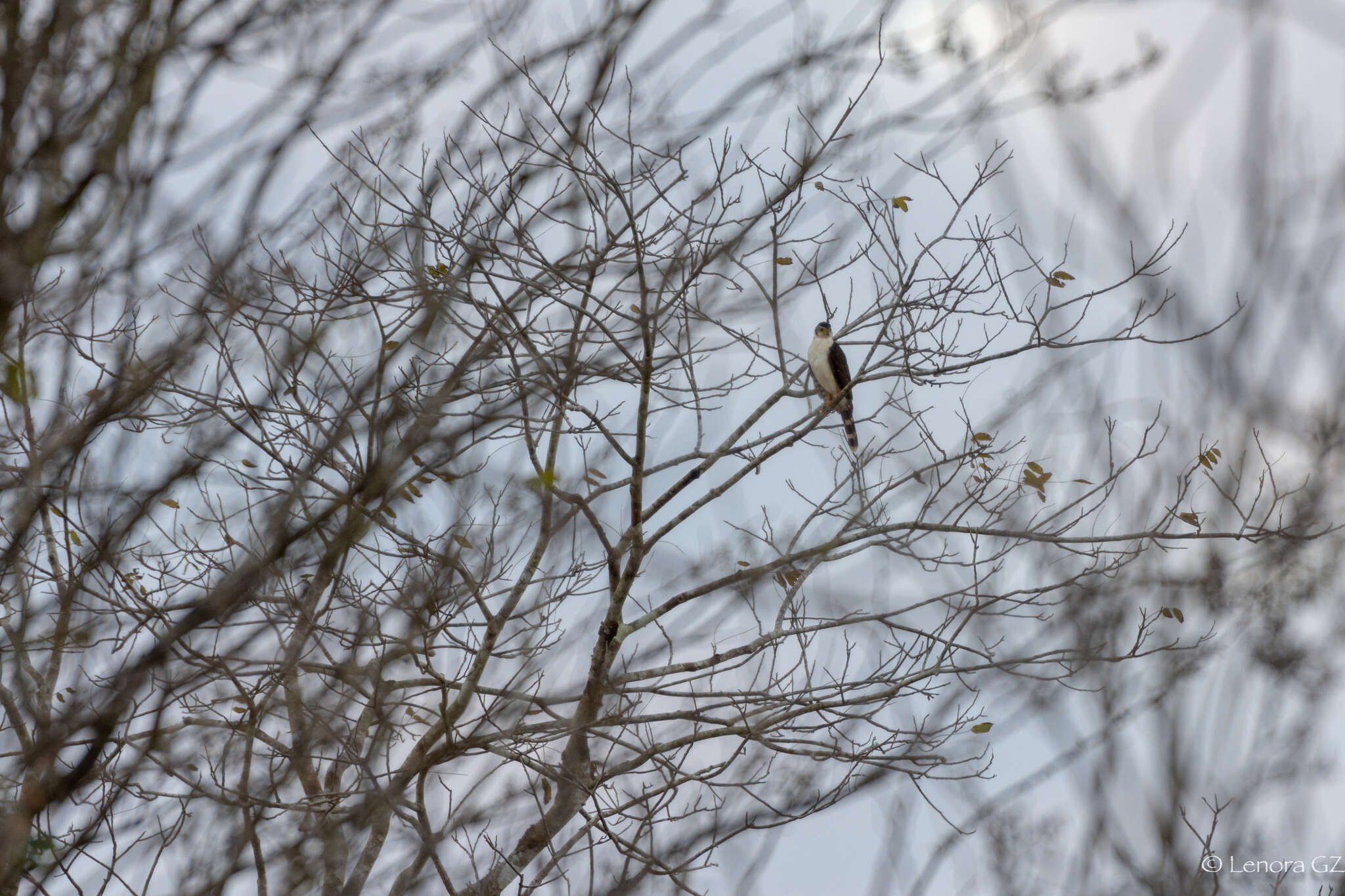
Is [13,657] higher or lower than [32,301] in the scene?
lower

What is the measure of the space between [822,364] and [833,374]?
2.45 ft

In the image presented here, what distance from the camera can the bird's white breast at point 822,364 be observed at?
241 inches

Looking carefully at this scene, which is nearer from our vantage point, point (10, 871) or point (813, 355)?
point (10, 871)

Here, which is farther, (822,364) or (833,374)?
(833,374)

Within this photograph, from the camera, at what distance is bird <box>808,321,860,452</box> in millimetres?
5969

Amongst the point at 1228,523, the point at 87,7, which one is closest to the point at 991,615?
the point at 1228,523

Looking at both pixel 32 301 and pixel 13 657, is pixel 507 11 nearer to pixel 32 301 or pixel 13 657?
pixel 32 301

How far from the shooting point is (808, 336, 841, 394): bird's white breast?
6.12 m

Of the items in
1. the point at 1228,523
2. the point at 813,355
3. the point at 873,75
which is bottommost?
the point at 1228,523

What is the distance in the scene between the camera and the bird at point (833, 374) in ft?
19.6

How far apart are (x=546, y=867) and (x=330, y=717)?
3.50 m

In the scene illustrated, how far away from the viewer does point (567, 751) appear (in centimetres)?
557

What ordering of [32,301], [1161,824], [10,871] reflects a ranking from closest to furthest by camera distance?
[1161,824] → [10,871] → [32,301]

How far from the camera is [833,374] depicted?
712 cm
